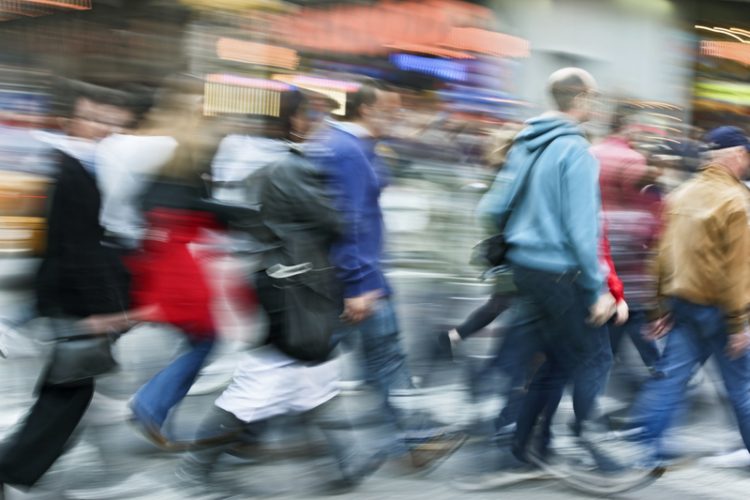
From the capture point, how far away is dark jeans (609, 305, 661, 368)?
→ 5891 mm

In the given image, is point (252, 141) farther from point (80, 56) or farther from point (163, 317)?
point (80, 56)

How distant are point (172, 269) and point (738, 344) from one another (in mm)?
2400

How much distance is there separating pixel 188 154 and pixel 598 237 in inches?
64.5

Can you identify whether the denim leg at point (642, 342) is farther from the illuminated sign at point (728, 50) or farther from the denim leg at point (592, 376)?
the illuminated sign at point (728, 50)

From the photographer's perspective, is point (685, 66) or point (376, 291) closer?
point (376, 291)

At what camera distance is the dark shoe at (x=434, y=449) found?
4.99 meters

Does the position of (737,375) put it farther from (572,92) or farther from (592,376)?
(572,92)

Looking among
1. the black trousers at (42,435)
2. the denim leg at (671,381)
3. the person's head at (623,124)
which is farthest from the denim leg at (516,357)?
the person's head at (623,124)

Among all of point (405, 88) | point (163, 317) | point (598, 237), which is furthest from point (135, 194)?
point (405, 88)

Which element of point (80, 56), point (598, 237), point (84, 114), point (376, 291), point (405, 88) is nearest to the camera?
point (84, 114)

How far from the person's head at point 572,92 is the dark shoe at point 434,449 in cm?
152

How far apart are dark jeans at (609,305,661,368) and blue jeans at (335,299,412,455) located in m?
1.43

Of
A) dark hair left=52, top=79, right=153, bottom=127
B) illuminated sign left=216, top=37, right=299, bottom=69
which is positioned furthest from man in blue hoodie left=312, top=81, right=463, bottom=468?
illuminated sign left=216, top=37, right=299, bottom=69

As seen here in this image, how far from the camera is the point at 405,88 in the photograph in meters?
13.9
